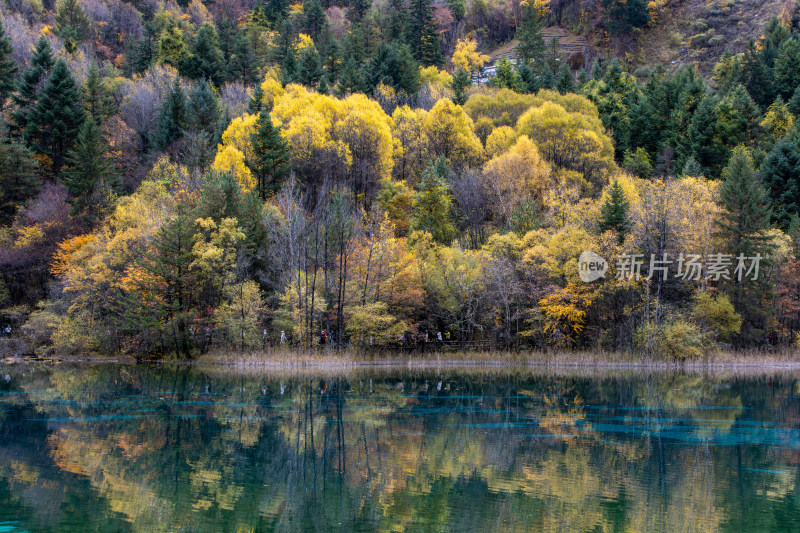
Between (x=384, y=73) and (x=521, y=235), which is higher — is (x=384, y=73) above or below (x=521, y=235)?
above

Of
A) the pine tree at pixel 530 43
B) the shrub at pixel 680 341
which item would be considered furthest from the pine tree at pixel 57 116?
the pine tree at pixel 530 43

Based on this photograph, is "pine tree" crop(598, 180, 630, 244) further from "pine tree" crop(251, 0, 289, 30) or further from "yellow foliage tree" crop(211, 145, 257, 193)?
"pine tree" crop(251, 0, 289, 30)

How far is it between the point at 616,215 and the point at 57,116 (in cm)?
4603

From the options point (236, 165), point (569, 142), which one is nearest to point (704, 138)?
point (569, 142)

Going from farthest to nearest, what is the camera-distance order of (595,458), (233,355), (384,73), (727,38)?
(727,38) < (384,73) < (233,355) < (595,458)

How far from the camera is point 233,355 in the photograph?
44.2 meters

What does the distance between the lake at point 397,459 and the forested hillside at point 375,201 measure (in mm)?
15204

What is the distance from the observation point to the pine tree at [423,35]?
3661 inches

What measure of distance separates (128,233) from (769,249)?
4185 centimetres

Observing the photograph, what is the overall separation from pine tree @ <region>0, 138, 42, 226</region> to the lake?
100 feet

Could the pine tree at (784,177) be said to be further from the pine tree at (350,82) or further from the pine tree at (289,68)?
the pine tree at (289,68)

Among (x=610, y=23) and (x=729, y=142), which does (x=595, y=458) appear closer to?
(x=729, y=142)

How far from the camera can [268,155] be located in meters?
57.5

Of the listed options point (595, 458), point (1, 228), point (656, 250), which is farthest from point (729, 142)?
point (1, 228)
